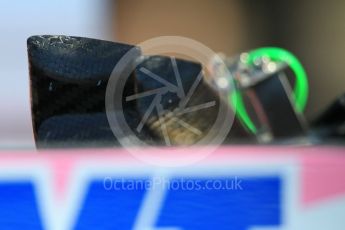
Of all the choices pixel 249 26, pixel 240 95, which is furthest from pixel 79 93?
pixel 249 26

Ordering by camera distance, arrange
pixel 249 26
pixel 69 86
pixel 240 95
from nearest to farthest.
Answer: pixel 69 86
pixel 240 95
pixel 249 26

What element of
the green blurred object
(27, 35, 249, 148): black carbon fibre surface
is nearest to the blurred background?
the green blurred object

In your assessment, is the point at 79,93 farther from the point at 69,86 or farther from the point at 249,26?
the point at 249,26

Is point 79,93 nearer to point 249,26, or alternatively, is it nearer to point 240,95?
point 240,95

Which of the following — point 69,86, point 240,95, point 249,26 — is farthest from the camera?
point 249,26

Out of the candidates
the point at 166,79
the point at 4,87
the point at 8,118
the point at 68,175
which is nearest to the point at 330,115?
the point at 166,79

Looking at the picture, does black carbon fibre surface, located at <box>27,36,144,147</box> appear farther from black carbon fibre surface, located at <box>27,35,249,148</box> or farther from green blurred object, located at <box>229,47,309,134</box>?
green blurred object, located at <box>229,47,309,134</box>

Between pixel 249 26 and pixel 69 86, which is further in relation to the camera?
pixel 249 26

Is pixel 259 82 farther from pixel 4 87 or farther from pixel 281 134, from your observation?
pixel 4 87

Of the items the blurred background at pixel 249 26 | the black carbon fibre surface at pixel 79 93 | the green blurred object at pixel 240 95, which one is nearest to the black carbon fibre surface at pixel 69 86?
the black carbon fibre surface at pixel 79 93

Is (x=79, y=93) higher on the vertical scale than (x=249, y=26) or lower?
higher

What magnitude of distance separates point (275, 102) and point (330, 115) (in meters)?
0.18

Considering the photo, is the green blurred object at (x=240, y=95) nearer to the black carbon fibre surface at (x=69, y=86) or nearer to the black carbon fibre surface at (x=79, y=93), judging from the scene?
the black carbon fibre surface at (x=79, y=93)

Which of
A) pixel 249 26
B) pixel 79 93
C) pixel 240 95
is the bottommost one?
pixel 249 26
